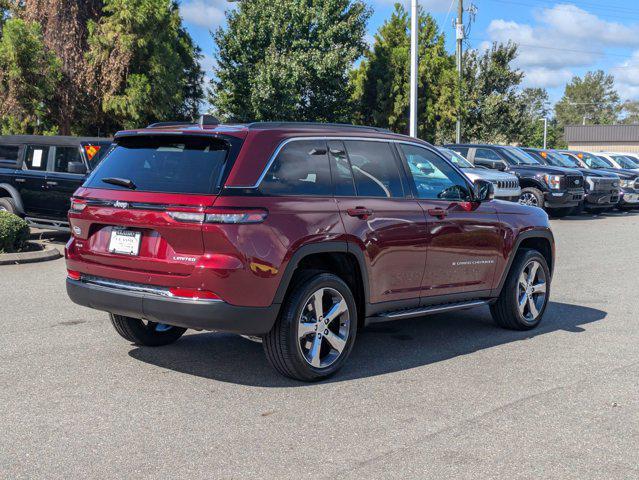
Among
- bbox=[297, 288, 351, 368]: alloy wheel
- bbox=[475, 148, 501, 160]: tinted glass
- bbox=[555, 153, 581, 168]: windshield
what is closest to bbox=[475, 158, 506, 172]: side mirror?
bbox=[475, 148, 501, 160]: tinted glass

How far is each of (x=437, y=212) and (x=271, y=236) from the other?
6.03 ft

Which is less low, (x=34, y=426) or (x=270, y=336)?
(x=270, y=336)

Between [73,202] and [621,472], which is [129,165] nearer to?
[73,202]

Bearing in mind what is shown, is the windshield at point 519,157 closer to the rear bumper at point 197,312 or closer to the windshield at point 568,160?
the windshield at point 568,160

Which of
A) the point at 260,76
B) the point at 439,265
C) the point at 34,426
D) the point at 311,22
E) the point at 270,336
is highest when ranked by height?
the point at 311,22

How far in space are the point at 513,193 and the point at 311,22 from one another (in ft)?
47.2

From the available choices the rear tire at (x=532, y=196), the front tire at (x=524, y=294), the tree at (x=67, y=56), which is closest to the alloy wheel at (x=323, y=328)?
the front tire at (x=524, y=294)

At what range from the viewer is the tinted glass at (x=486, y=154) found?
2194 centimetres

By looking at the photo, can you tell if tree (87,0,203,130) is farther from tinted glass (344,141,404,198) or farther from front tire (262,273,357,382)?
front tire (262,273,357,382)

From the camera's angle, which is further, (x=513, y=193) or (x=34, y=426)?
(x=513, y=193)

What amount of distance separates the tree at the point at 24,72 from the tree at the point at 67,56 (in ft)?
3.41

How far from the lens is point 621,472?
4.26 meters

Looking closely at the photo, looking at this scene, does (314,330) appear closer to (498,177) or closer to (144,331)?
(144,331)

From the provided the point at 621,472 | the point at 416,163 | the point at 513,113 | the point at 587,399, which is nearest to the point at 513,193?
the point at 416,163
